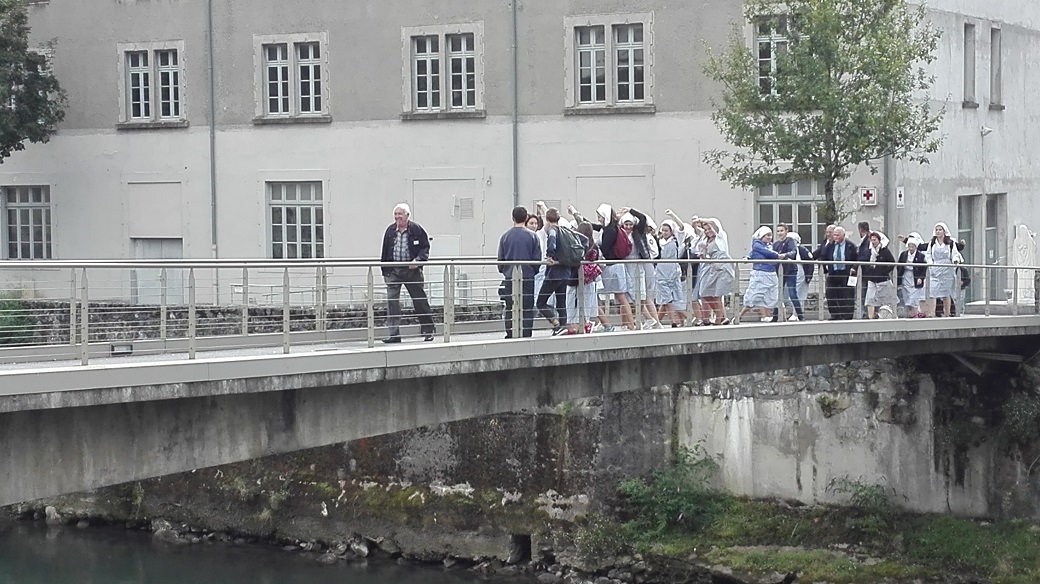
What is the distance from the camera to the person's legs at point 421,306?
18.9 meters

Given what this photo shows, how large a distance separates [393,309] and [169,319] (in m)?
2.26

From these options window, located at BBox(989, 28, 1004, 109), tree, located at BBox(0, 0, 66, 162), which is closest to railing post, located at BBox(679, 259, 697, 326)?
window, located at BBox(989, 28, 1004, 109)

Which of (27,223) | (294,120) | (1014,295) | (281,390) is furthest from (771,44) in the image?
(27,223)

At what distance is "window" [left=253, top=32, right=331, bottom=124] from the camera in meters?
35.4

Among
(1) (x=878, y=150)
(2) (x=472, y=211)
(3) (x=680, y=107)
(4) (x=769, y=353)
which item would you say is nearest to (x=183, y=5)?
(2) (x=472, y=211)

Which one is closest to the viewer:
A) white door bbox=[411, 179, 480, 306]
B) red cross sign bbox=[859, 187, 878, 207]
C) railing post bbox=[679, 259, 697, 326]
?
railing post bbox=[679, 259, 697, 326]

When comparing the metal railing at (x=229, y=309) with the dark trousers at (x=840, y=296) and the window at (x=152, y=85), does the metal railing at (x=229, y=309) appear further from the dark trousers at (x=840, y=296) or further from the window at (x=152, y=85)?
the window at (x=152, y=85)

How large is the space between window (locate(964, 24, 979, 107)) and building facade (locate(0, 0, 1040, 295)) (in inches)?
3.1

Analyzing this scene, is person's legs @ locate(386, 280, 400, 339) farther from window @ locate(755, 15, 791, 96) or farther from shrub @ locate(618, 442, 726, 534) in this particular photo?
shrub @ locate(618, 442, 726, 534)

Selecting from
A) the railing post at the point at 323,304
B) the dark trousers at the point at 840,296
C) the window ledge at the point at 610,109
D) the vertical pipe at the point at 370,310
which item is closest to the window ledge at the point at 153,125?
the window ledge at the point at 610,109

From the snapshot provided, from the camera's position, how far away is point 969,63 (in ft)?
114

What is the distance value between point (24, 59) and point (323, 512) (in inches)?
437

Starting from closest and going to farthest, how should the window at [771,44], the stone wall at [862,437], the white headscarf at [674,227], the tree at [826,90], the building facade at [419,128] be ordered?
Answer: the white headscarf at [674,227], the tree at [826,90], the window at [771,44], the stone wall at [862,437], the building facade at [419,128]

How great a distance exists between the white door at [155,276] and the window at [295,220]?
2242mm
